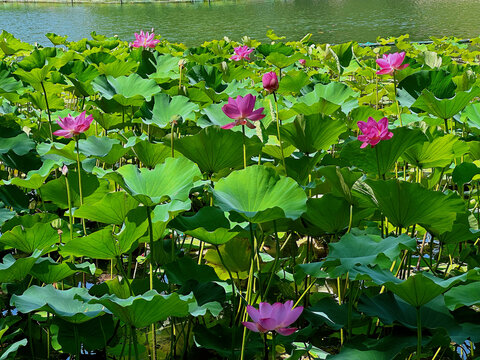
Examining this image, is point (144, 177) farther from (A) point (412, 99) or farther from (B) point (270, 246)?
(A) point (412, 99)

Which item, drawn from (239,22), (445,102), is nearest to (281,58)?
(445,102)

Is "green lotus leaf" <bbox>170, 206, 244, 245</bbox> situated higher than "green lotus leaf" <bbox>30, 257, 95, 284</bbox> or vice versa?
"green lotus leaf" <bbox>170, 206, 244, 245</bbox>

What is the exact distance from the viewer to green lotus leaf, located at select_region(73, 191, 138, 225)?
3.23 ft

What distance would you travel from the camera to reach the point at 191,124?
6.34ft

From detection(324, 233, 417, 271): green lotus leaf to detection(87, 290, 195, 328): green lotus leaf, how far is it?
230mm

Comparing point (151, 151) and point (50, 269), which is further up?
point (151, 151)

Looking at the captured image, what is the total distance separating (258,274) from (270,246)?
22.6 inches

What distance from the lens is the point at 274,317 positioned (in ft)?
2.62

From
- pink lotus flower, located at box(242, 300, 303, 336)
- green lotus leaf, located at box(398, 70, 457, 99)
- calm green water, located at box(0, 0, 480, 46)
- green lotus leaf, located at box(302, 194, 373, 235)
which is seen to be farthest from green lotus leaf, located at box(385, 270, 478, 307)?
calm green water, located at box(0, 0, 480, 46)

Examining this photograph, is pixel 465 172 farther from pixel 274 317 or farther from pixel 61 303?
pixel 61 303

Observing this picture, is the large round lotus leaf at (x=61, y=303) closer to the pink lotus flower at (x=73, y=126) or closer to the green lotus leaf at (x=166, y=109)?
the pink lotus flower at (x=73, y=126)

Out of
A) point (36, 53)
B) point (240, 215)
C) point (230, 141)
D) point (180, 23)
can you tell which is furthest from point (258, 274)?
point (180, 23)

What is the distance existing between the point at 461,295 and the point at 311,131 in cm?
52

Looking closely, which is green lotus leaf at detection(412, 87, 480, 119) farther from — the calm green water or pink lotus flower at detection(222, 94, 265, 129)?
the calm green water
